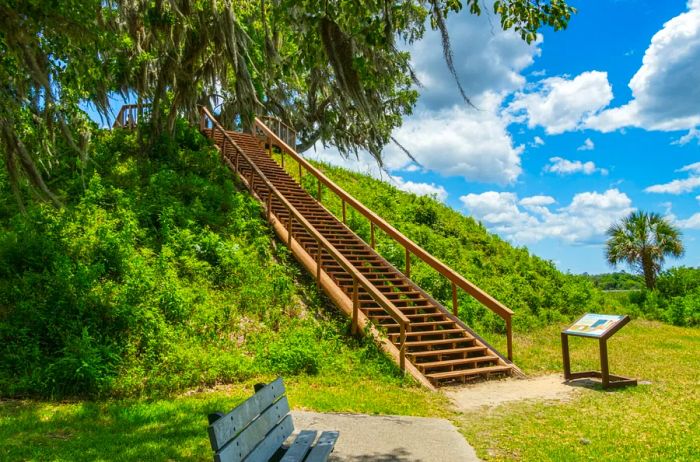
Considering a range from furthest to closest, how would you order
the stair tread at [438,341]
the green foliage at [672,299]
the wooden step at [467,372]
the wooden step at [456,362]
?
the green foliage at [672,299] < the stair tread at [438,341] < the wooden step at [456,362] < the wooden step at [467,372]

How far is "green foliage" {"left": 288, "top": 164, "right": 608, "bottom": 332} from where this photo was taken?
14086mm

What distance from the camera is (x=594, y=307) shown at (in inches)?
677

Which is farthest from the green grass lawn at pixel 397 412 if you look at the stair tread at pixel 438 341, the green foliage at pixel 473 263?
the green foliage at pixel 473 263

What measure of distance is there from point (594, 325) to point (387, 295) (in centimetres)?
452

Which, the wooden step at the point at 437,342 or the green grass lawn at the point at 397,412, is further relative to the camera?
the wooden step at the point at 437,342

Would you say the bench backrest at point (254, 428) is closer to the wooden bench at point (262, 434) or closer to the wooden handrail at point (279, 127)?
the wooden bench at point (262, 434)

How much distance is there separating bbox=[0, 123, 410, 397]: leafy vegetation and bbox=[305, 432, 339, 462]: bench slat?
3755mm

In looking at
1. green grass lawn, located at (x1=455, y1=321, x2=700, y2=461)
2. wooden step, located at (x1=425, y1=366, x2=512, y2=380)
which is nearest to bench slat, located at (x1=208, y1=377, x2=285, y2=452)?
green grass lawn, located at (x1=455, y1=321, x2=700, y2=461)

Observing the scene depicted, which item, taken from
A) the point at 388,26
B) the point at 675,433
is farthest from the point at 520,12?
the point at 675,433

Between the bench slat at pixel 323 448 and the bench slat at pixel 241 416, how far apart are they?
513 mm

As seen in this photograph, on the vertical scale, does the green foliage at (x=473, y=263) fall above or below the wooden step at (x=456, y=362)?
above

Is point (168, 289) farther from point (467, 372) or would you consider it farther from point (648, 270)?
point (648, 270)

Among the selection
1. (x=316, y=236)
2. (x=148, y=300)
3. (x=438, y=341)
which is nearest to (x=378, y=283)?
(x=316, y=236)

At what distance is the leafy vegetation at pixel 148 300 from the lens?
7.88 m
